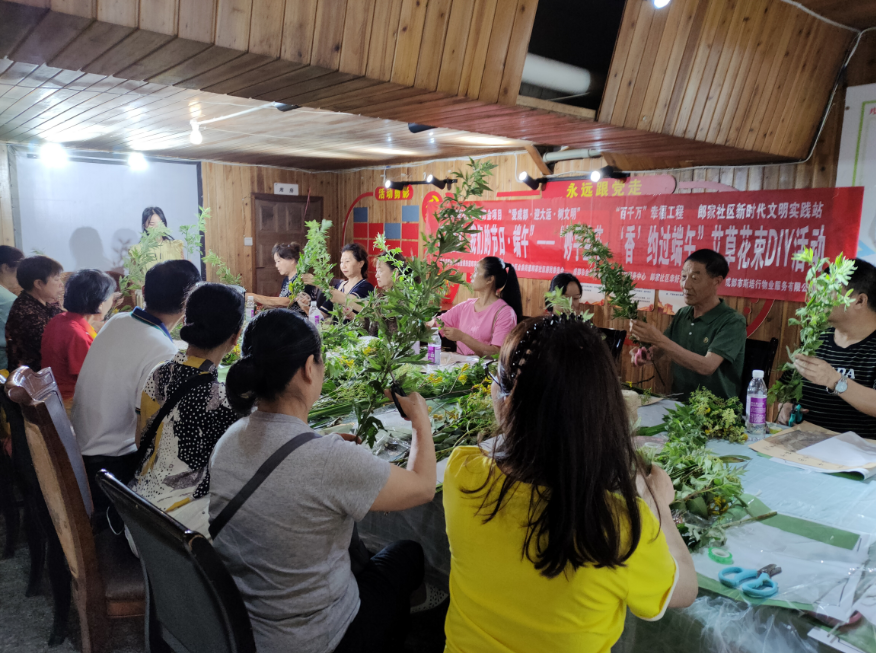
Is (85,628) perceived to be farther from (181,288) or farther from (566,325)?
(566,325)

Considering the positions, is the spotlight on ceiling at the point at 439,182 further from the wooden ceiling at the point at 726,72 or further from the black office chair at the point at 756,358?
the black office chair at the point at 756,358

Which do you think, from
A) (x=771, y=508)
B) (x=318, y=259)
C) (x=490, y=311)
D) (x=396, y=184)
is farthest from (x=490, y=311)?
(x=396, y=184)

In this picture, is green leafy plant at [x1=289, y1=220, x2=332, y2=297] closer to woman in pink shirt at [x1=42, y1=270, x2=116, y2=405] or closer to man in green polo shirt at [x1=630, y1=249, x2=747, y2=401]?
woman in pink shirt at [x1=42, y1=270, x2=116, y2=405]

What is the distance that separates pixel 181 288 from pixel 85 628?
121 centimetres

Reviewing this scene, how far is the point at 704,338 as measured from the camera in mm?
3240

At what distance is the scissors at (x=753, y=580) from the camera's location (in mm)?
1299

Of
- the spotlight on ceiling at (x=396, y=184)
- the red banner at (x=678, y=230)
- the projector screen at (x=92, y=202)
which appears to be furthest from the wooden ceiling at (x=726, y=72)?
the projector screen at (x=92, y=202)

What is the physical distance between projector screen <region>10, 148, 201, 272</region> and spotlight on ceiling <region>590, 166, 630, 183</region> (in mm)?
5215

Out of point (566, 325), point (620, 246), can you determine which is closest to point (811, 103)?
point (620, 246)

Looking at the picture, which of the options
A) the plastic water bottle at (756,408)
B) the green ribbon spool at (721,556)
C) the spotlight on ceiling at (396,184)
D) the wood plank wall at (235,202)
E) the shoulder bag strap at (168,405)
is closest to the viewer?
the green ribbon spool at (721,556)

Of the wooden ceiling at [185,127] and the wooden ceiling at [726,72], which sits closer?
the wooden ceiling at [726,72]

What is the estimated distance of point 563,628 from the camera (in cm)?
108

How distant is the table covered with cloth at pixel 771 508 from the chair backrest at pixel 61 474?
89 centimetres

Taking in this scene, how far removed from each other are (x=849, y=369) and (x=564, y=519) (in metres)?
2.18
